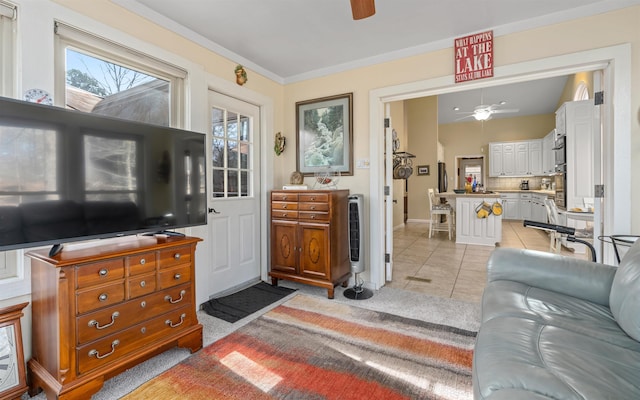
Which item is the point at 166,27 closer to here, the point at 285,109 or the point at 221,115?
the point at 221,115

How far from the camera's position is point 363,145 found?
133 inches

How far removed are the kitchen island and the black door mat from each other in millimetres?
3941

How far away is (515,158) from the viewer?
31.1ft

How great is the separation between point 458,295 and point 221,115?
3151 mm

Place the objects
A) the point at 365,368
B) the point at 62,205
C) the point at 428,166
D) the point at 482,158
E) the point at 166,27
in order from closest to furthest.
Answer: the point at 62,205 → the point at 365,368 → the point at 166,27 → the point at 428,166 → the point at 482,158

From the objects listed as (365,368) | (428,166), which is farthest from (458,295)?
(428,166)

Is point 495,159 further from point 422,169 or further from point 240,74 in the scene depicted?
point 240,74

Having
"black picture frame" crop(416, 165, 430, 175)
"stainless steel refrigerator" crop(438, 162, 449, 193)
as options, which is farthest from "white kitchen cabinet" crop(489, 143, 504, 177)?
"black picture frame" crop(416, 165, 430, 175)

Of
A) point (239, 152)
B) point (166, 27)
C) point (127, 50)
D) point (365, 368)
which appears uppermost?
point (166, 27)

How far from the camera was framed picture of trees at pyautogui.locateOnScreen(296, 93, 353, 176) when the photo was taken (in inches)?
135

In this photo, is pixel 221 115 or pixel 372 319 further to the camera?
pixel 221 115

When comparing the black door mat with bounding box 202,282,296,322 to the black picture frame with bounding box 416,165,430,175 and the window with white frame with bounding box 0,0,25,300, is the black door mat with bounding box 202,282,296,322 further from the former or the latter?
the black picture frame with bounding box 416,165,430,175

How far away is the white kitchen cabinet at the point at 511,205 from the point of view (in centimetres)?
913

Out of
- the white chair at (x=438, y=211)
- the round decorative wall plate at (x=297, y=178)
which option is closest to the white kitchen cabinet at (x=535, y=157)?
the white chair at (x=438, y=211)
